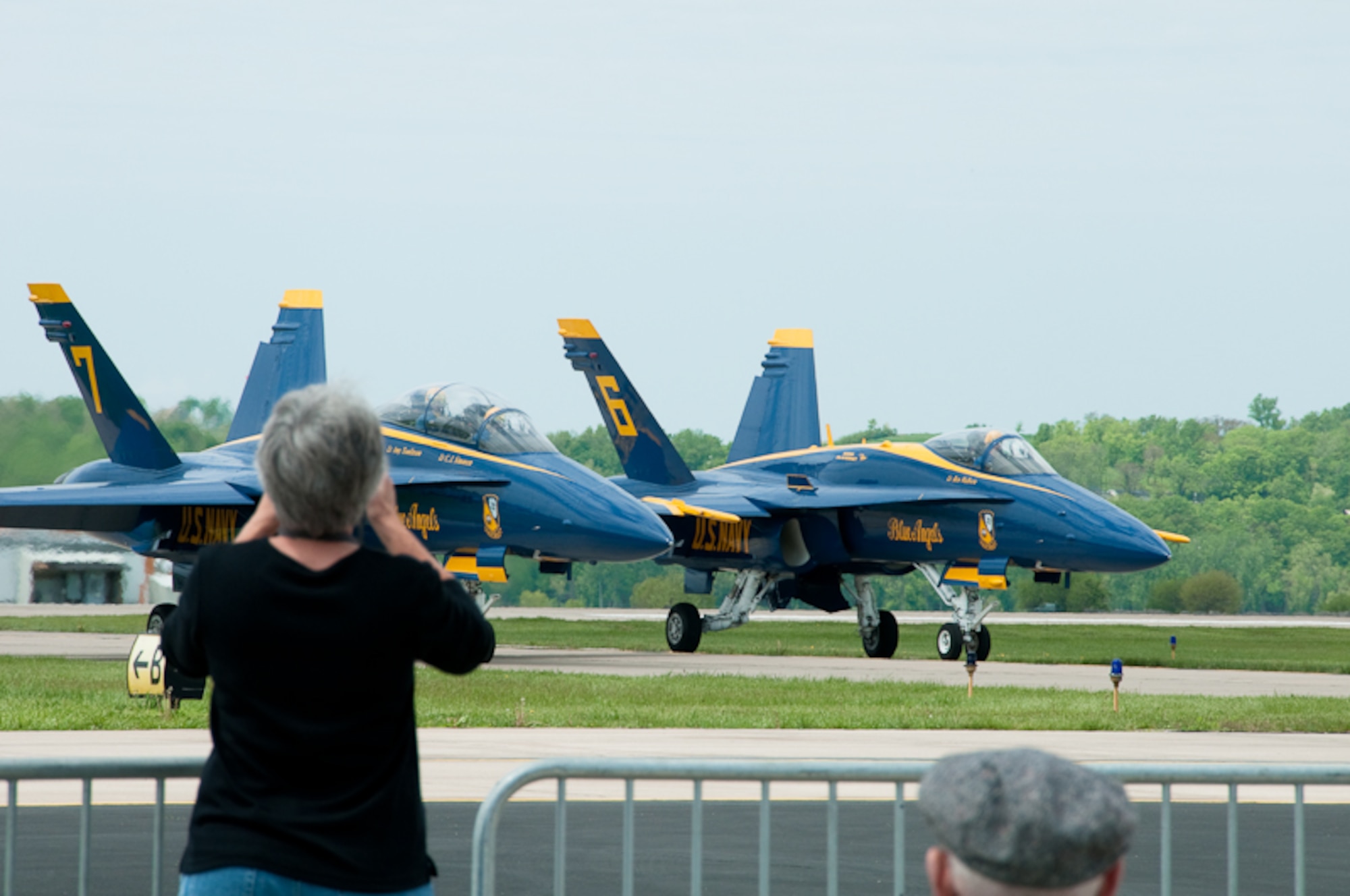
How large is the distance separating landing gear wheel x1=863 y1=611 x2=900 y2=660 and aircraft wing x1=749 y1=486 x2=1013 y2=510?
2.20m

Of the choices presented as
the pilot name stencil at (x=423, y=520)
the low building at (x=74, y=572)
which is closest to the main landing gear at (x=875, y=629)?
the pilot name stencil at (x=423, y=520)

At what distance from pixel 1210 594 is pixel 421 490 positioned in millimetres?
69179

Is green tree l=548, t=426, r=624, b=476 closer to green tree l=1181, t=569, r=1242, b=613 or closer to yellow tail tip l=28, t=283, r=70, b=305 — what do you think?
green tree l=1181, t=569, r=1242, b=613

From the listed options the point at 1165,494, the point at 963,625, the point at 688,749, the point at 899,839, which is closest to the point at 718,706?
the point at 688,749

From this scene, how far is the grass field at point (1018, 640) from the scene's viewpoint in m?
30.6

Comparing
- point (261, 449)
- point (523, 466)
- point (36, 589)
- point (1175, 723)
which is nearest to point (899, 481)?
point (523, 466)

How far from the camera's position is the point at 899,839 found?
5.26m

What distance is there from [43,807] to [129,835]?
1173mm

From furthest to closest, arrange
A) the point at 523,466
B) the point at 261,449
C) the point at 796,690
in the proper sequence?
the point at 523,466
the point at 796,690
the point at 261,449

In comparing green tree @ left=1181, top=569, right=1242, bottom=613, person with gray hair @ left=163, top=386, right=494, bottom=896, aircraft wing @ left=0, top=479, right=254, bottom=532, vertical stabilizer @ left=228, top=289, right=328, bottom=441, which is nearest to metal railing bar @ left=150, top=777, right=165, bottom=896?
person with gray hair @ left=163, top=386, right=494, bottom=896

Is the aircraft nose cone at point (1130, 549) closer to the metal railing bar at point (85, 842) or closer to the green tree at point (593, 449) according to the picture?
the metal railing bar at point (85, 842)

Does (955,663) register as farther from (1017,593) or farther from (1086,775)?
(1017,593)

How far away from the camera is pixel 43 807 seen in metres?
10.2

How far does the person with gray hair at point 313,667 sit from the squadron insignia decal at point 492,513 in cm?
2128
